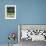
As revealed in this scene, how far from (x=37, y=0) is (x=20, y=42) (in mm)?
1216

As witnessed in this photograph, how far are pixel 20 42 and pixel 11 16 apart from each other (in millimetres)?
743

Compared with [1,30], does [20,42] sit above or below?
below

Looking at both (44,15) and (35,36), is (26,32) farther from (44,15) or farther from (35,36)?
(44,15)

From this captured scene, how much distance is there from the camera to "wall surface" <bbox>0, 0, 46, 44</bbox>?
344 cm

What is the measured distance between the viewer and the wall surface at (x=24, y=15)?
3439 millimetres

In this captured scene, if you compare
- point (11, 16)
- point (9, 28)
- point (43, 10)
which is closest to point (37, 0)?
point (43, 10)

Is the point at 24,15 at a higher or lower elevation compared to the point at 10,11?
lower

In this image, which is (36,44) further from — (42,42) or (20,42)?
(20,42)

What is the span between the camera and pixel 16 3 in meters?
3.46

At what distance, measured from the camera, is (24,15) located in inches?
136

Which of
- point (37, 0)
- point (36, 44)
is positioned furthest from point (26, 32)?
point (37, 0)

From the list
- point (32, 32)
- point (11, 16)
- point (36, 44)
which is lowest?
point (36, 44)

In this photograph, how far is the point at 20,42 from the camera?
330 cm

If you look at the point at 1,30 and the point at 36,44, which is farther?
the point at 1,30
